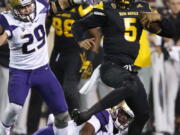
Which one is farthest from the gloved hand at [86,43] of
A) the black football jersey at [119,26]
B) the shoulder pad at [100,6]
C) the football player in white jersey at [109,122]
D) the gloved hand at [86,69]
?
the gloved hand at [86,69]

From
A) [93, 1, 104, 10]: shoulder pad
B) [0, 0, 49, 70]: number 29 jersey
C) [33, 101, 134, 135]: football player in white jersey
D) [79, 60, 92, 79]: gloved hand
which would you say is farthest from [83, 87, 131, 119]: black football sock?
[79, 60, 92, 79]: gloved hand

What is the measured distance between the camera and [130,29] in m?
8.70

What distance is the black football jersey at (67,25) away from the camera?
10.1 m

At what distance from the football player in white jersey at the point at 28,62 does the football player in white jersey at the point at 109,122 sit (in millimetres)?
320

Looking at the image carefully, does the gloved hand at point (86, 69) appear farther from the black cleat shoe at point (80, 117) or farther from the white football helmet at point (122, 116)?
the black cleat shoe at point (80, 117)

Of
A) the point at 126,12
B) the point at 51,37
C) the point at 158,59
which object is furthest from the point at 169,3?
the point at 126,12

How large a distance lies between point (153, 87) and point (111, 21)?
2.95 m

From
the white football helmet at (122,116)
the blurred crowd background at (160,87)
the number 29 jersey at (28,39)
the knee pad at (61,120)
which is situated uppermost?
the number 29 jersey at (28,39)

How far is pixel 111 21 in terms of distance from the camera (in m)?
8.68

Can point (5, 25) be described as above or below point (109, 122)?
above

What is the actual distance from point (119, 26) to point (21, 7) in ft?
2.94

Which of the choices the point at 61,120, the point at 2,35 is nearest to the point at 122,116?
the point at 61,120

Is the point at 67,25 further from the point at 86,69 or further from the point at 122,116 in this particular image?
the point at 122,116

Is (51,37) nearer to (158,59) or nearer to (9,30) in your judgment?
(158,59)
